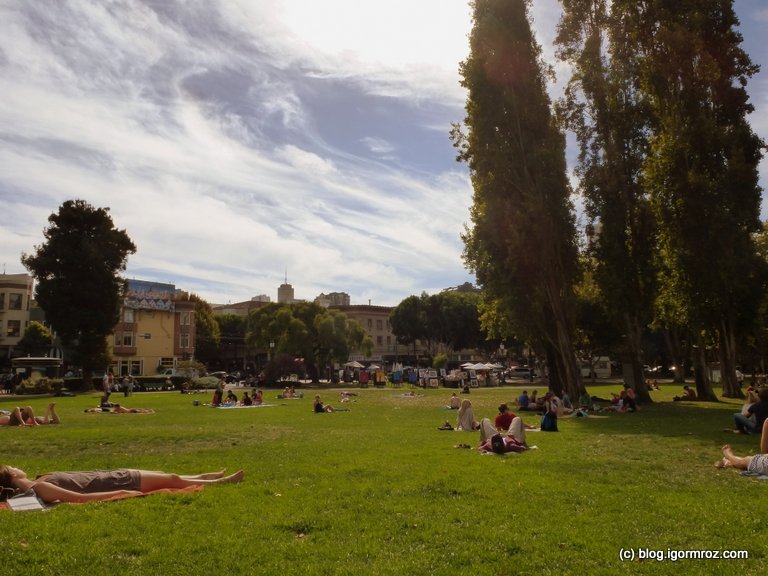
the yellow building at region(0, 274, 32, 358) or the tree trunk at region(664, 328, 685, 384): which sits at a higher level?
the yellow building at region(0, 274, 32, 358)

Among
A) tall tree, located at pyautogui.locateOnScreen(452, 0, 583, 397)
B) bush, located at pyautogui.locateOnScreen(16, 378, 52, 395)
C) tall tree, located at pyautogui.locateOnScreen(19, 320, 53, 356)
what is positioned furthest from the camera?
tall tree, located at pyautogui.locateOnScreen(19, 320, 53, 356)

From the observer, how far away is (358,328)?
2697 inches

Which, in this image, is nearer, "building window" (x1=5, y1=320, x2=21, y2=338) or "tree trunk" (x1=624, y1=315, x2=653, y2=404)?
"tree trunk" (x1=624, y1=315, x2=653, y2=404)

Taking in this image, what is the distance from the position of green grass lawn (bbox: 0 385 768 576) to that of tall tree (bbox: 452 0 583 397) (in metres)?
15.0

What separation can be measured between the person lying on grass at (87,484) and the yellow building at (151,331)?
232 ft

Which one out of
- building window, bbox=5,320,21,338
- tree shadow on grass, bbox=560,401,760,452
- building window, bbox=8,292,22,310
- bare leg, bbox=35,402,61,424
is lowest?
tree shadow on grass, bbox=560,401,760,452

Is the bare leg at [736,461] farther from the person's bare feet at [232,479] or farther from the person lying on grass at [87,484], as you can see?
the person lying on grass at [87,484]

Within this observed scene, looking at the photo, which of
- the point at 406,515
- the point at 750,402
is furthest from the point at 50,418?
the point at 750,402

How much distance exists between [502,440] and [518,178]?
1820cm

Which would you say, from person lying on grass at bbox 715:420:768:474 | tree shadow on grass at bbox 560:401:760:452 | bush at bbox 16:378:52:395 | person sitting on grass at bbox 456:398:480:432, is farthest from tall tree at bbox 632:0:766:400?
bush at bbox 16:378:52:395

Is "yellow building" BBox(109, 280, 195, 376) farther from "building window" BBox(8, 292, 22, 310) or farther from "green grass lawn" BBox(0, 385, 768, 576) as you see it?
"green grass lawn" BBox(0, 385, 768, 576)

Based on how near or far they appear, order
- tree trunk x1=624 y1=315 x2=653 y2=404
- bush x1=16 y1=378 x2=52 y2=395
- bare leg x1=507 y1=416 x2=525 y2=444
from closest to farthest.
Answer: bare leg x1=507 y1=416 x2=525 y2=444
tree trunk x1=624 y1=315 x2=653 y2=404
bush x1=16 y1=378 x2=52 y2=395

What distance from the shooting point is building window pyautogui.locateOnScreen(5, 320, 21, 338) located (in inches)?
2874

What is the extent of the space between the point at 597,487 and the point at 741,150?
2234cm
